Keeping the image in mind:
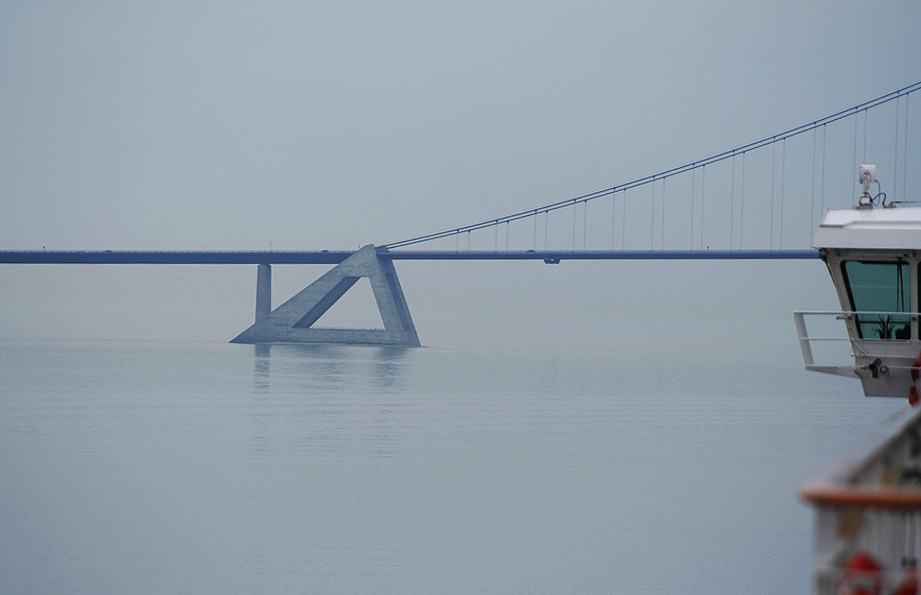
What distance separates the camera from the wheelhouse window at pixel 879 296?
13797mm

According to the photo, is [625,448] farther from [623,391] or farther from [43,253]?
[43,253]

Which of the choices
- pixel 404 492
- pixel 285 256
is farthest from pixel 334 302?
pixel 404 492

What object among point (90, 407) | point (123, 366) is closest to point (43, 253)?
point (123, 366)

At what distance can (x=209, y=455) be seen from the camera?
19609 mm

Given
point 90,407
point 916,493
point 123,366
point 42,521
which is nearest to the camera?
point 916,493

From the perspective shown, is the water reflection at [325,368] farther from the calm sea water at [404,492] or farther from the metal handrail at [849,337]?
the metal handrail at [849,337]

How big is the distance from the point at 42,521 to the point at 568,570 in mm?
6798

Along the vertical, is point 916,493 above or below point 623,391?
above

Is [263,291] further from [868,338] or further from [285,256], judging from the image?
[868,338]

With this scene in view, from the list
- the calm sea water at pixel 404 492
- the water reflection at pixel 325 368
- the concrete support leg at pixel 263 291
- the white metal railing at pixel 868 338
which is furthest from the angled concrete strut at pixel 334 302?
the white metal railing at pixel 868 338

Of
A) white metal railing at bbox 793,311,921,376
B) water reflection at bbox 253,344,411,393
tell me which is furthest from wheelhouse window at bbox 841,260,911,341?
water reflection at bbox 253,344,411,393

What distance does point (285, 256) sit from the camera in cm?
7794

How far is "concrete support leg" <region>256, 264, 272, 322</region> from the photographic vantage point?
260 feet

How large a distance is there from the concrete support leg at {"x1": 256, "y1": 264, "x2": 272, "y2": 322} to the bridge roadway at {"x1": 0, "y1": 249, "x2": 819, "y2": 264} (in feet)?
2.87
